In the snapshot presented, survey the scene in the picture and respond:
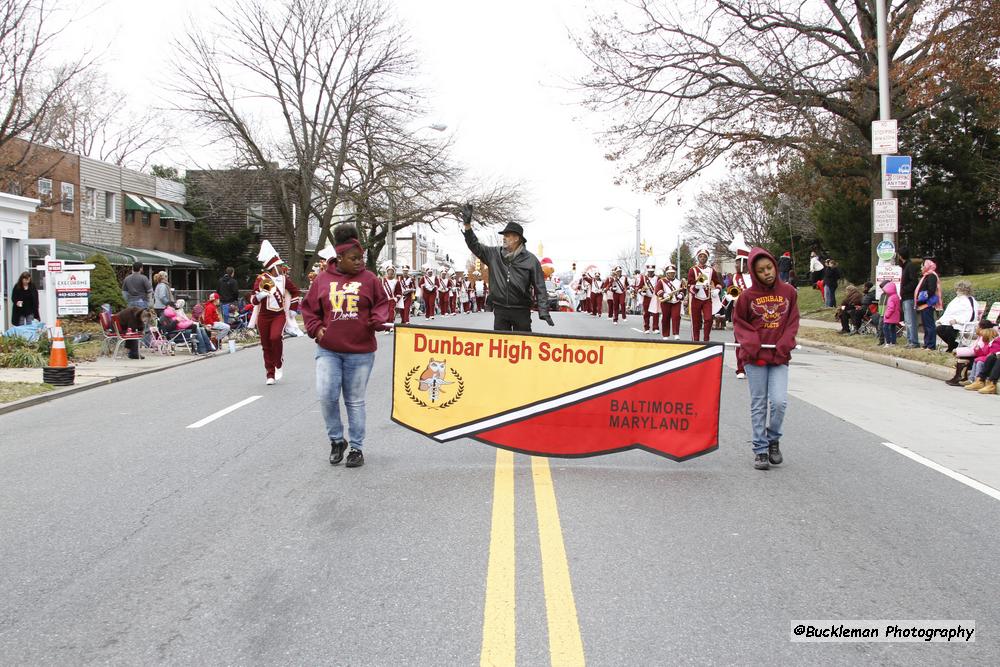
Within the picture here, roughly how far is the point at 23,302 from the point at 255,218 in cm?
3578

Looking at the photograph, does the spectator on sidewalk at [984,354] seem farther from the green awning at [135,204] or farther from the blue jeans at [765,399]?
the green awning at [135,204]

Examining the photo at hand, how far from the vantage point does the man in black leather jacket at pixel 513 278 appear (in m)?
8.96

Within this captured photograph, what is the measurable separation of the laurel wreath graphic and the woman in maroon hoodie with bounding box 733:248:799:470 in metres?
2.39

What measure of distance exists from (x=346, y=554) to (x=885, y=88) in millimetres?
18084

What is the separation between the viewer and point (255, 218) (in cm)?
5431

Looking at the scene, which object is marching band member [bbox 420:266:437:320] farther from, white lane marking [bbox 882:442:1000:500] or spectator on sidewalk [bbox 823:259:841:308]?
white lane marking [bbox 882:442:1000:500]

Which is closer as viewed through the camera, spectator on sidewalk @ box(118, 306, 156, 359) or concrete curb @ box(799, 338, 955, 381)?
concrete curb @ box(799, 338, 955, 381)

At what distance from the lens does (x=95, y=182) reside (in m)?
40.8

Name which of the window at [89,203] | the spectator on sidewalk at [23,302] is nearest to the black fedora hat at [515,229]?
the spectator on sidewalk at [23,302]

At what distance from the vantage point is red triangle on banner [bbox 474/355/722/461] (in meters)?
→ 7.17

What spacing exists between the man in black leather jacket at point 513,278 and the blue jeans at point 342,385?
189 cm

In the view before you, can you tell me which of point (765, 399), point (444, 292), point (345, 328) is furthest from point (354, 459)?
point (444, 292)

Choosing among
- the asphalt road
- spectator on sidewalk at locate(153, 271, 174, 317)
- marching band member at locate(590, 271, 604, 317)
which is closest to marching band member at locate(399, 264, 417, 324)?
spectator on sidewalk at locate(153, 271, 174, 317)

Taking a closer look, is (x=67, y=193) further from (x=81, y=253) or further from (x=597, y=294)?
(x=597, y=294)
